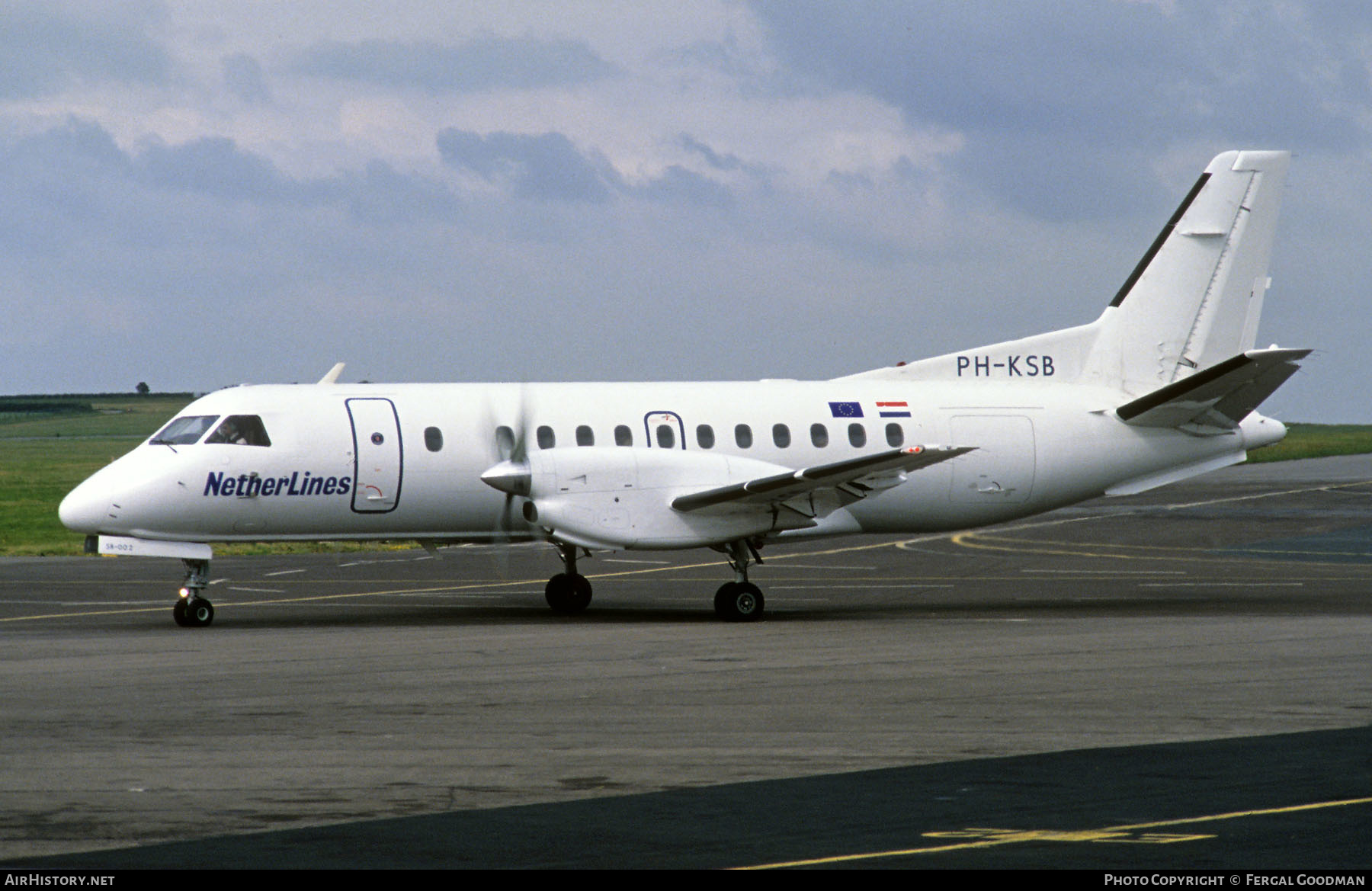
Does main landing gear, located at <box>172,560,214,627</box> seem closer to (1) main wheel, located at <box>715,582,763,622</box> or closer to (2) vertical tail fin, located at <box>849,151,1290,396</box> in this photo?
(1) main wheel, located at <box>715,582,763,622</box>

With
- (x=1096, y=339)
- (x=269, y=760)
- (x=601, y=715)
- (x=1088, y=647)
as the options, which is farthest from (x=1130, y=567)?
(x=269, y=760)

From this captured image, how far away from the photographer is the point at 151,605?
26141 mm

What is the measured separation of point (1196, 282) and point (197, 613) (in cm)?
1684

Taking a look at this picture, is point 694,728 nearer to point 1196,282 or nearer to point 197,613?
point 197,613

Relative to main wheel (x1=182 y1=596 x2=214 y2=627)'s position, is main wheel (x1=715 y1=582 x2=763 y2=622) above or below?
below

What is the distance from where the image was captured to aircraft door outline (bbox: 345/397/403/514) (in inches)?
926

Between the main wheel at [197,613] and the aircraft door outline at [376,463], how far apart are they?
250cm

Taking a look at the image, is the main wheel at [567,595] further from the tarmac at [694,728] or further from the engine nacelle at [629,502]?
the engine nacelle at [629,502]

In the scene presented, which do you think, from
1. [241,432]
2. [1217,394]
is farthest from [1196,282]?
[241,432]

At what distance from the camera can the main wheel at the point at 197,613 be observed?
73.4ft

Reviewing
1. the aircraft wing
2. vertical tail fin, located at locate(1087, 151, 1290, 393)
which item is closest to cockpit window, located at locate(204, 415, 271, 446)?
the aircraft wing

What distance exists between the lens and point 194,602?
2248 centimetres

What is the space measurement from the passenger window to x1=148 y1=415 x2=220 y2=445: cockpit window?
13.1 feet
